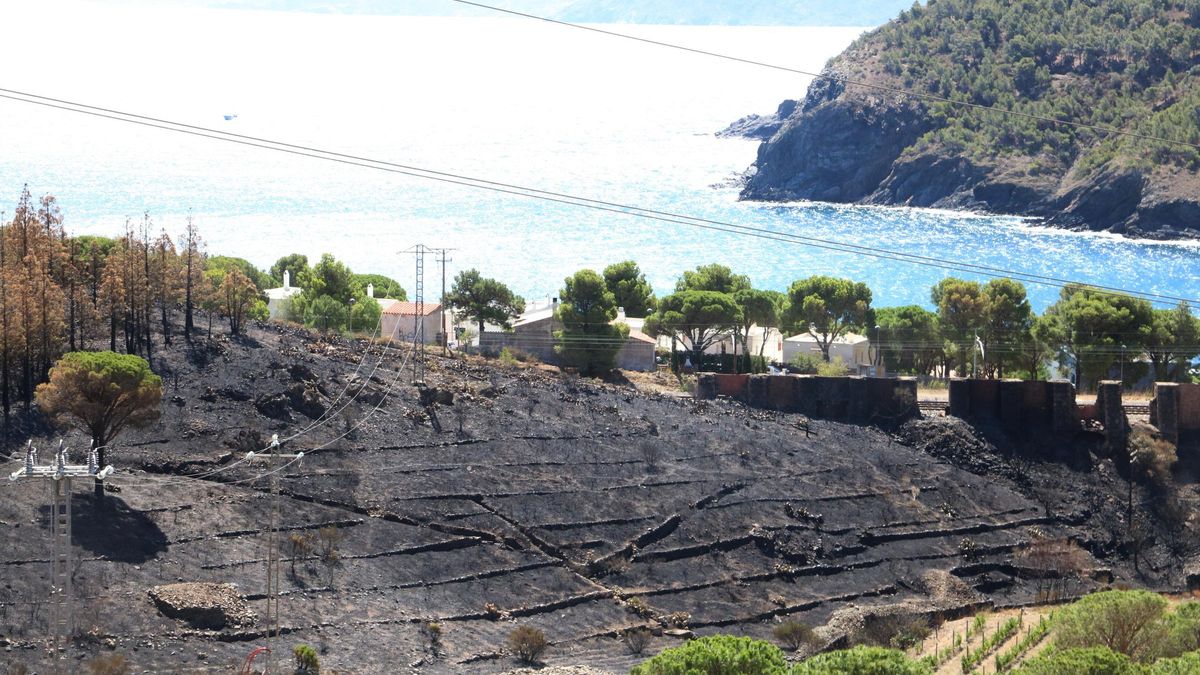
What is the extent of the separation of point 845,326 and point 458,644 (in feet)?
124

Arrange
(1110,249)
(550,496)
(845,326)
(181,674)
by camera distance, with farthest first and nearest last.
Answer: (1110,249)
(845,326)
(550,496)
(181,674)

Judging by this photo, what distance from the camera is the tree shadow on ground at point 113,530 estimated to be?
36.8 m

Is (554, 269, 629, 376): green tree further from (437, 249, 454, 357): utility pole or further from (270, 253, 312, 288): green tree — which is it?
(270, 253, 312, 288): green tree

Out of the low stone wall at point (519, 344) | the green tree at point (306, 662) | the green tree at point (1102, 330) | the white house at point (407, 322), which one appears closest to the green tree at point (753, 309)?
the low stone wall at point (519, 344)

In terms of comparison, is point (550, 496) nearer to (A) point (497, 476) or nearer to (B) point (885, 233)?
(A) point (497, 476)

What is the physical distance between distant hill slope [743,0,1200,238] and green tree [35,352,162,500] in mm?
125088

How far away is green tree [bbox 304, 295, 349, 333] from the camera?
213 ft

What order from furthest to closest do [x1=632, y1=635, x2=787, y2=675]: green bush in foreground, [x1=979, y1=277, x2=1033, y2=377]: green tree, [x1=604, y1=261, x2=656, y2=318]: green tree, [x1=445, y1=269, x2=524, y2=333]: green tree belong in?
[x1=604, y1=261, x2=656, y2=318]: green tree, [x1=979, y1=277, x2=1033, y2=377]: green tree, [x1=445, y1=269, x2=524, y2=333]: green tree, [x1=632, y1=635, x2=787, y2=675]: green bush in foreground

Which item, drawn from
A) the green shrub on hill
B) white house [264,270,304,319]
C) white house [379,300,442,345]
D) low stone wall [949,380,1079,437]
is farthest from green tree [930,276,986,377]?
the green shrub on hill

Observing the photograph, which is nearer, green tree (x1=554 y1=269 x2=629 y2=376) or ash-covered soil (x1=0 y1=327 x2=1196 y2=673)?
ash-covered soil (x1=0 y1=327 x2=1196 y2=673)

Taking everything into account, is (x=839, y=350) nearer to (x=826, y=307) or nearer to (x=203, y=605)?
(x=826, y=307)

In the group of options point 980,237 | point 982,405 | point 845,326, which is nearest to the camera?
point 982,405

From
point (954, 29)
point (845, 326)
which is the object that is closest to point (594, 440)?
point (845, 326)

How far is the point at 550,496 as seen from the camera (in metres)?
45.1
